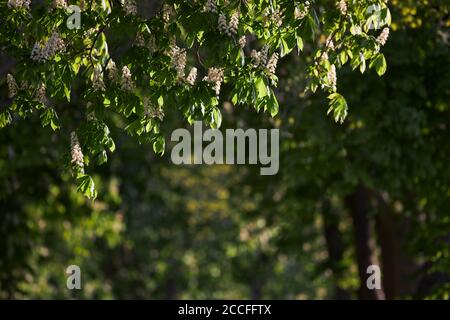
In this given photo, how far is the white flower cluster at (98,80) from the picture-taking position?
762cm

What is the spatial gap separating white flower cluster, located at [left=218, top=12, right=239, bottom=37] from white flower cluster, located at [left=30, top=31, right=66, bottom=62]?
1.30 metres

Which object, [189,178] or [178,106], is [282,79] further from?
[189,178]

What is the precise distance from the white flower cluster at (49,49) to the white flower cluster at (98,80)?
12.6 inches

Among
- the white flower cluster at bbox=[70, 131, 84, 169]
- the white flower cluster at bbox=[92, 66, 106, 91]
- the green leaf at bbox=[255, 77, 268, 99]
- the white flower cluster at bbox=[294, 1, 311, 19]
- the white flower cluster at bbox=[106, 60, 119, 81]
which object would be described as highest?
the white flower cluster at bbox=[294, 1, 311, 19]

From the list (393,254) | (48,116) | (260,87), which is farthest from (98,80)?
(393,254)

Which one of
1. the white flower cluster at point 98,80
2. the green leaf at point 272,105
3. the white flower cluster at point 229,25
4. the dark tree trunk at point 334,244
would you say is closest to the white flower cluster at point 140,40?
the white flower cluster at point 98,80

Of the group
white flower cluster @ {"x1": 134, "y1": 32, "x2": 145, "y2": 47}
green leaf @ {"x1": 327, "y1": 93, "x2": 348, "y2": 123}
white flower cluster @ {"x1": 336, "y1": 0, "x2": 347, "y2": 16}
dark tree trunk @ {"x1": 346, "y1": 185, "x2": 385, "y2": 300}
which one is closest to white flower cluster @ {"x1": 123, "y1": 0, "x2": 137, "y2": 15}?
white flower cluster @ {"x1": 134, "y1": 32, "x2": 145, "y2": 47}

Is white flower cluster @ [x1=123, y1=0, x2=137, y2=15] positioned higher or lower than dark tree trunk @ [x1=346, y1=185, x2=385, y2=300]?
lower

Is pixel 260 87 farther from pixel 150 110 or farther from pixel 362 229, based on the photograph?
pixel 362 229

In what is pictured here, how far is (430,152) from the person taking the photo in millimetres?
13953

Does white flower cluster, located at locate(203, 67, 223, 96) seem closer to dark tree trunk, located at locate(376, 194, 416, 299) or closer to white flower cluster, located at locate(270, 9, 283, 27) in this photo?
white flower cluster, located at locate(270, 9, 283, 27)

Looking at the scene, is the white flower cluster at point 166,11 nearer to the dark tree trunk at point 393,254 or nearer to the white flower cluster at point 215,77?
the white flower cluster at point 215,77

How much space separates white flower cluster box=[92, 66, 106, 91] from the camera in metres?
7.62
